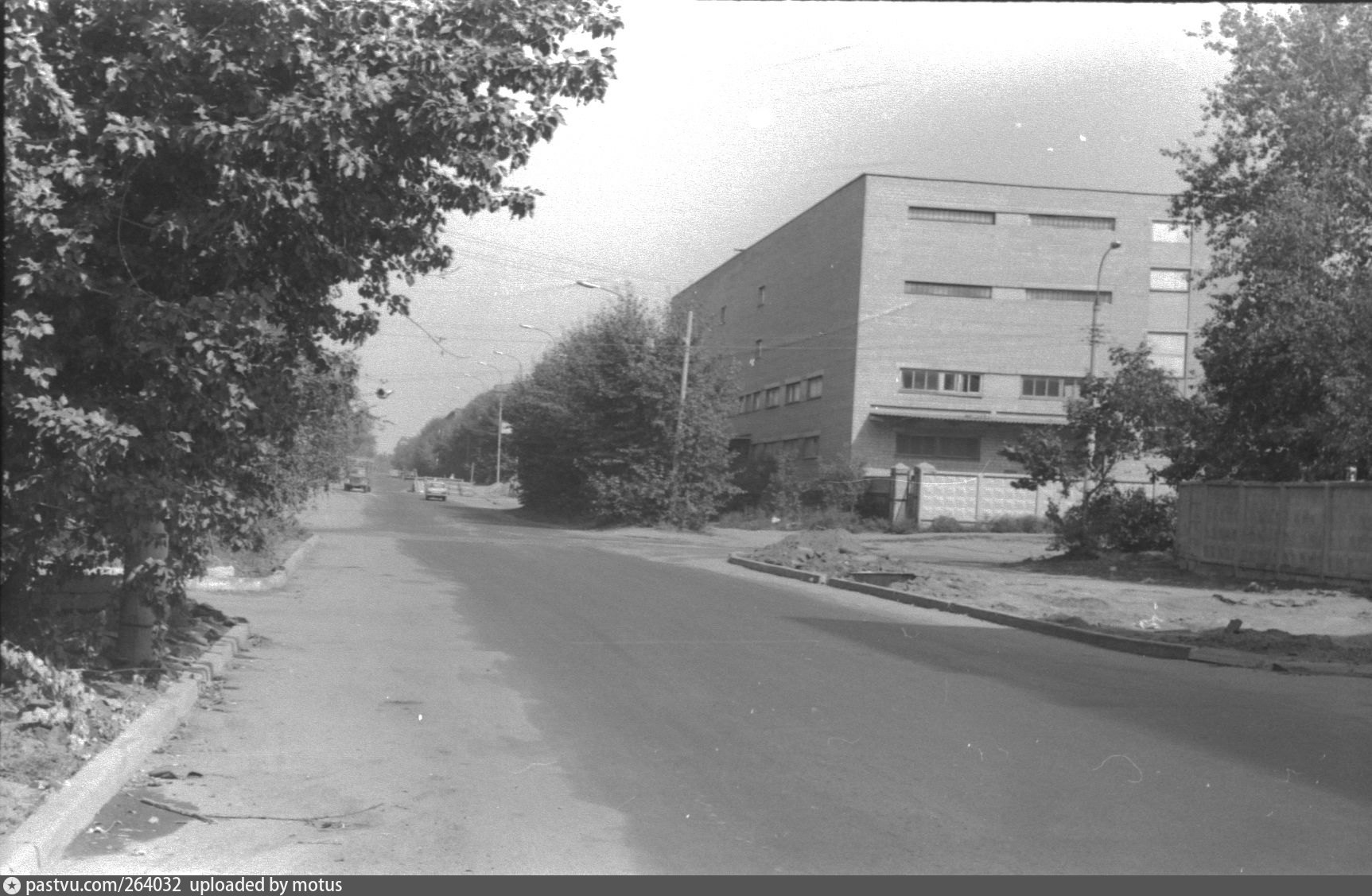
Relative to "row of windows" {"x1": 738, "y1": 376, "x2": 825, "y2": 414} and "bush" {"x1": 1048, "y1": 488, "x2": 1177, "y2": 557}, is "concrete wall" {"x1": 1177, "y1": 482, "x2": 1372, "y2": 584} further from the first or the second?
"row of windows" {"x1": 738, "y1": 376, "x2": 825, "y2": 414}

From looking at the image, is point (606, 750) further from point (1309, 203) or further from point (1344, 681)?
point (1309, 203)

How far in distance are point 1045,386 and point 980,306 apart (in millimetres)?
4594

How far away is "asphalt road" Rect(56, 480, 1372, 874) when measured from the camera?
557 cm

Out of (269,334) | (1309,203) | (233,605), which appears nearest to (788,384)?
(1309,203)

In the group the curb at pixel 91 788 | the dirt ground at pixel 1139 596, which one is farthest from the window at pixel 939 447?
the curb at pixel 91 788

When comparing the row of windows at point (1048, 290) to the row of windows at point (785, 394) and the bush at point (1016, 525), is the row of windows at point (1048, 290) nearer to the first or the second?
the row of windows at point (785, 394)

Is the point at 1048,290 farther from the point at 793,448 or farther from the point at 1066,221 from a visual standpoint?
the point at 793,448

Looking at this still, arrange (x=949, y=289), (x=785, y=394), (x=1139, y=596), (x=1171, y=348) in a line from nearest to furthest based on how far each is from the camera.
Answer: (x=1139, y=596) < (x=949, y=289) < (x=1171, y=348) < (x=785, y=394)

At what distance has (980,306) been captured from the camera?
5138cm

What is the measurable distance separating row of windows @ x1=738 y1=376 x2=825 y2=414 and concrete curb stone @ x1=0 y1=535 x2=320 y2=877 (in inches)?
1691

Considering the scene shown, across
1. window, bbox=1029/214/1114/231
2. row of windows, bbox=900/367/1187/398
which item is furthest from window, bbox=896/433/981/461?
window, bbox=1029/214/1114/231

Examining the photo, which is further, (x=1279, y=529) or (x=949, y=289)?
(x=949, y=289)

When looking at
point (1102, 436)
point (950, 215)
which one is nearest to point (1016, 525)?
point (950, 215)

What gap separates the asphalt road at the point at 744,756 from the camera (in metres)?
5.57
